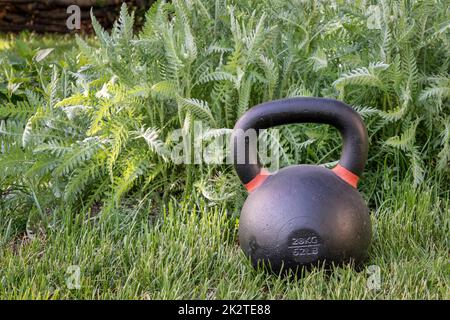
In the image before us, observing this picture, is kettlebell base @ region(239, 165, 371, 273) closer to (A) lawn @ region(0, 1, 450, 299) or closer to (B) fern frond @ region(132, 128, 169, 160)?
(A) lawn @ region(0, 1, 450, 299)

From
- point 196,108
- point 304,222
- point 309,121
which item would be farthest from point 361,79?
point 304,222

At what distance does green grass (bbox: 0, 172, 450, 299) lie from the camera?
2.23 metres

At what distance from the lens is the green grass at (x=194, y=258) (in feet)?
7.30

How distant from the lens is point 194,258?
2.44 metres

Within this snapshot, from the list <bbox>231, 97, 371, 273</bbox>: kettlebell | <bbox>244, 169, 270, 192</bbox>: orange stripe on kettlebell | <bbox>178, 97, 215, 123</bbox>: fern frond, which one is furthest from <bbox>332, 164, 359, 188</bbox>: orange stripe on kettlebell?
<bbox>178, 97, 215, 123</bbox>: fern frond

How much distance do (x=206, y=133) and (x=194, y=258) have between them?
484 mm

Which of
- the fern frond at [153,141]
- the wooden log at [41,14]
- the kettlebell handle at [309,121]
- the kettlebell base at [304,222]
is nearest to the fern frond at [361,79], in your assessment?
the kettlebell handle at [309,121]

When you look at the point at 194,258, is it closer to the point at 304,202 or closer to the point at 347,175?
the point at 304,202

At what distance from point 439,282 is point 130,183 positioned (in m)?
1.25

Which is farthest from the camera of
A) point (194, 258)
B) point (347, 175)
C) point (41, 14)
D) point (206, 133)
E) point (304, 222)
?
point (41, 14)

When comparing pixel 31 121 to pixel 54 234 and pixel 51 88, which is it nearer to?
pixel 51 88

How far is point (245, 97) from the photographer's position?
2.79 metres

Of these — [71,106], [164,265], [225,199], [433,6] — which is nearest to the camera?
[164,265]
